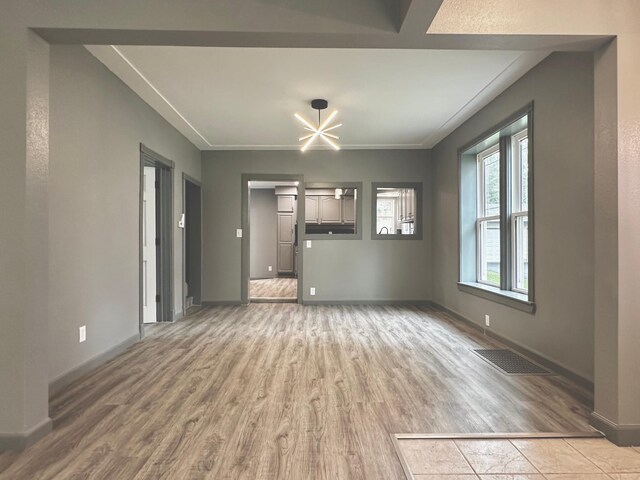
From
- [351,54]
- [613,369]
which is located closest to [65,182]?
[351,54]

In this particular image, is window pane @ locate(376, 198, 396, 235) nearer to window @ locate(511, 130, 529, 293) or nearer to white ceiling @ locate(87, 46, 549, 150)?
white ceiling @ locate(87, 46, 549, 150)

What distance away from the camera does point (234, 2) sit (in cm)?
197

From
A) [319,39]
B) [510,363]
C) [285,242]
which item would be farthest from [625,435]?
[285,242]

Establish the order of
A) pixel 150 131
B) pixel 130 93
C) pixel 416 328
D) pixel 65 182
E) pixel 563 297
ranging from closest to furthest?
pixel 65 182, pixel 563 297, pixel 130 93, pixel 150 131, pixel 416 328

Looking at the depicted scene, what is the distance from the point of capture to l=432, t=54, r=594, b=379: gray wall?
264cm

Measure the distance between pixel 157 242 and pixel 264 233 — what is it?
18.2 feet

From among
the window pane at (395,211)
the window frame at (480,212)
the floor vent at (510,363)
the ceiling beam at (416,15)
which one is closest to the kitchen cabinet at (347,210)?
the window pane at (395,211)

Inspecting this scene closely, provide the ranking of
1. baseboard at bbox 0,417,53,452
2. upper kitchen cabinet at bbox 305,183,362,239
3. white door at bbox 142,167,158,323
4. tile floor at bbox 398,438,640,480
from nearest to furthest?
tile floor at bbox 398,438,640,480, baseboard at bbox 0,417,53,452, white door at bbox 142,167,158,323, upper kitchen cabinet at bbox 305,183,362,239

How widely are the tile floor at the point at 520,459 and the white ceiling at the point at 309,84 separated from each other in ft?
9.25

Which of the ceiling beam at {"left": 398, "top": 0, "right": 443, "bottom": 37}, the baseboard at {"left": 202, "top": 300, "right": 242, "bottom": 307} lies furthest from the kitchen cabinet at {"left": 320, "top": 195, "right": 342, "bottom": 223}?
the ceiling beam at {"left": 398, "top": 0, "right": 443, "bottom": 37}

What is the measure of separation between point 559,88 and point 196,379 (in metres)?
3.68

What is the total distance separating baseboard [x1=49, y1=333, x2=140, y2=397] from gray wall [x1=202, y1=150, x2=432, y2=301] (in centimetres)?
281

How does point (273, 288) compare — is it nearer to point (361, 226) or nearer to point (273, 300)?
point (273, 300)

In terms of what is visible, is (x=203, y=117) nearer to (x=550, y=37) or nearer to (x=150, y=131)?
(x=150, y=131)
